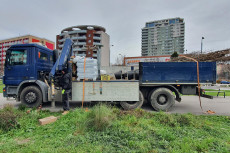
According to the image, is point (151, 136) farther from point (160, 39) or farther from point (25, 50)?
point (160, 39)

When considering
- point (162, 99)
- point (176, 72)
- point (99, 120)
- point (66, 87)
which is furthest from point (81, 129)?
point (176, 72)

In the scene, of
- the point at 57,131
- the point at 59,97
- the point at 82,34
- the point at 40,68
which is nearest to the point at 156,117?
the point at 57,131

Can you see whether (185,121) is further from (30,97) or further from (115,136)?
(30,97)

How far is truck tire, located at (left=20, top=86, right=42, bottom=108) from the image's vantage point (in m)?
5.79

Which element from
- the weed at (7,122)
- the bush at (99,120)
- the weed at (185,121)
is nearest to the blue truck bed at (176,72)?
the weed at (185,121)

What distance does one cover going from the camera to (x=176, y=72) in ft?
18.5

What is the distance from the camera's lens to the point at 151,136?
10.2 feet

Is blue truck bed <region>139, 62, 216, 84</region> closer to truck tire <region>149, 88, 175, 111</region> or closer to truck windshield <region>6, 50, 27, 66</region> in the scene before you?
truck tire <region>149, 88, 175, 111</region>

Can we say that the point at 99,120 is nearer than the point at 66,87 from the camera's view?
Yes

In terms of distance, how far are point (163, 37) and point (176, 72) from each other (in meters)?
115

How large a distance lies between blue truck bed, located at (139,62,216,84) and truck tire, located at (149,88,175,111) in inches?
18.5

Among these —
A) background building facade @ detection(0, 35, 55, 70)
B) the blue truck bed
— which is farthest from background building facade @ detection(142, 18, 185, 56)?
the blue truck bed

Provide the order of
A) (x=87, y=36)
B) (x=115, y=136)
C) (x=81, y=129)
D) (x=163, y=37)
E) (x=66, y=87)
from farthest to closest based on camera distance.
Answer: (x=163, y=37) → (x=87, y=36) → (x=66, y=87) → (x=81, y=129) → (x=115, y=136)

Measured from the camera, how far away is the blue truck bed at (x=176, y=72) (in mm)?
Result: 5500
